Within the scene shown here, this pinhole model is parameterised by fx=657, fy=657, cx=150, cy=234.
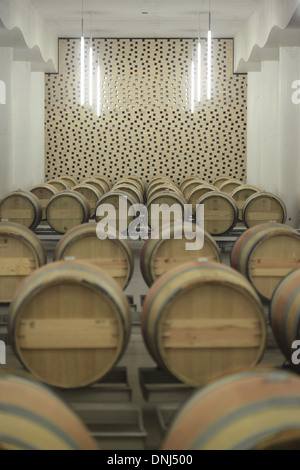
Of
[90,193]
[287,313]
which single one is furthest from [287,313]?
[90,193]

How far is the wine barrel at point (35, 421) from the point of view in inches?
72.1

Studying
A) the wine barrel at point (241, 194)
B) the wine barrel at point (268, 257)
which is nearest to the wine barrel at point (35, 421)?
the wine barrel at point (268, 257)

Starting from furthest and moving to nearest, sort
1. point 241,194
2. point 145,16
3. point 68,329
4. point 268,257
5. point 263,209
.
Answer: point 145,16, point 241,194, point 263,209, point 268,257, point 68,329

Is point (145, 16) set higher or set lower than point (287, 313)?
higher

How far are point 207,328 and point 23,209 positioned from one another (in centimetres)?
671

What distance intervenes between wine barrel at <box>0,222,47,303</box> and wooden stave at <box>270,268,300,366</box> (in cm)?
229

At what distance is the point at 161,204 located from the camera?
9.64 metres

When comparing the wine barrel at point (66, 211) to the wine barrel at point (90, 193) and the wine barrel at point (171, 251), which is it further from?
the wine barrel at point (171, 251)

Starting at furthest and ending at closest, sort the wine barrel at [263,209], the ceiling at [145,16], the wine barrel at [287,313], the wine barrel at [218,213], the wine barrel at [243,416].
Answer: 1. the ceiling at [145,16]
2. the wine barrel at [263,209]
3. the wine barrel at [218,213]
4. the wine barrel at [287,313]
5. the wine barrel at [243,416]

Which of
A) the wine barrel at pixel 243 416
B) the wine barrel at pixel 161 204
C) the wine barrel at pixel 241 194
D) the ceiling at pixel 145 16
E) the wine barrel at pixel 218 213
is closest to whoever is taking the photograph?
the wine barrel at pixel 243 416

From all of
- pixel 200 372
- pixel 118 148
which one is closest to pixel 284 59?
pixel 118 148

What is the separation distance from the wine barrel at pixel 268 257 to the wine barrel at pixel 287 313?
1.43 meters

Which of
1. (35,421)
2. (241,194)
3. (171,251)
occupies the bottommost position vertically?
(35,421)

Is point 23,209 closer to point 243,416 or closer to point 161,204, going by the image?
point 161,204
